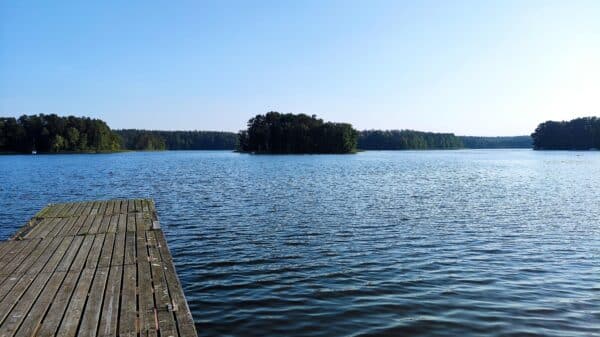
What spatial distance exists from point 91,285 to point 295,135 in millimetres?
157037

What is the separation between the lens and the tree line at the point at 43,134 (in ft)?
564

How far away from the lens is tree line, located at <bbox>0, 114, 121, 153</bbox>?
17200 centimetres

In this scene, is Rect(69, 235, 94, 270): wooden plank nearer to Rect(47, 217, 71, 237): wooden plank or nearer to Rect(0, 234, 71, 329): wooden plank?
Rect(0, 234, 71, 329): wooden plank

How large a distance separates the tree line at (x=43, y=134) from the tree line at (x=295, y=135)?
72.1 metres

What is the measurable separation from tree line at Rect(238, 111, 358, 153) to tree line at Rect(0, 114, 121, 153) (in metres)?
72.1

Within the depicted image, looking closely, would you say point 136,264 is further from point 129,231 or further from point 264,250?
point 264,250

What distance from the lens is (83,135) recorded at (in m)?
181

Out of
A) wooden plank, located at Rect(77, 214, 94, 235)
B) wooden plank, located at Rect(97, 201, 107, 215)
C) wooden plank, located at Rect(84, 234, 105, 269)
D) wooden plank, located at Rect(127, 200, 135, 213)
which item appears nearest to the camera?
wooden plank, located at Rect(84, 234, 105, 269)

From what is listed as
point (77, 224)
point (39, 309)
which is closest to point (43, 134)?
point (77, 224)

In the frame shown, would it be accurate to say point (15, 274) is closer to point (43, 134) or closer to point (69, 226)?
point (69, 226)

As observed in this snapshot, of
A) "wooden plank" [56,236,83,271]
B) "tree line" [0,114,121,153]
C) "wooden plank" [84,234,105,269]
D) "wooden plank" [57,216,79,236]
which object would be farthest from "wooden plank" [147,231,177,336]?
"tree line" [0,114,121,153]

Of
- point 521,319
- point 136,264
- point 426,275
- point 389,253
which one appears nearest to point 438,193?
point 389,253

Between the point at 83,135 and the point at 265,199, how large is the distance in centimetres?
17594

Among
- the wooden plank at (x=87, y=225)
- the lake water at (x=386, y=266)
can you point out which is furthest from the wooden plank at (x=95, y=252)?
the lake water at (x=386, y=266)
